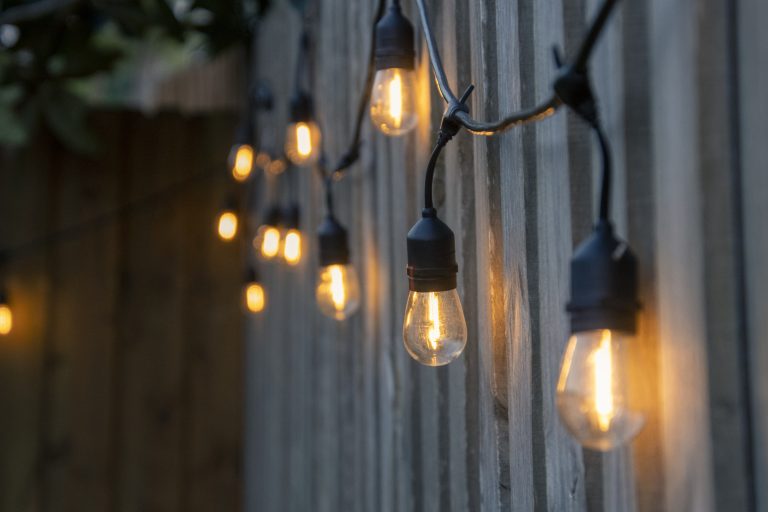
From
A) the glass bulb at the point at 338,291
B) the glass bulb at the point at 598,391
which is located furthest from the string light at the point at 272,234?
the glass bulb at the point at 598,391

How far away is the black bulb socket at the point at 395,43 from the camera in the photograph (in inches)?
48.4

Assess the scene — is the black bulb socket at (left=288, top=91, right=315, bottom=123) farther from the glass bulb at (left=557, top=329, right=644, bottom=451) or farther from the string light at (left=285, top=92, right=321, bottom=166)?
the glass bulb at (left=557, top=329, right=644, bottom=451)

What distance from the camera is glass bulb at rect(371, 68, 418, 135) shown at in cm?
123

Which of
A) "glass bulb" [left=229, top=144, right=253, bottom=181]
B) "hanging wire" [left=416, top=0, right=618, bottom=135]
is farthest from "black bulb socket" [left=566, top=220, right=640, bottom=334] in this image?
"glass bulb" [left=229, top=144, right=253, bottom=181]

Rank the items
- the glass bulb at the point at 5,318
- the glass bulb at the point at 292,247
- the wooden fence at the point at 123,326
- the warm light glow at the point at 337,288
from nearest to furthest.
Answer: the warm light glow at the point at 337,288 → the glass bulb at the point at 292,247 → the glass bulb at the point at 5,318 → the wooden fence at the point at 123,326

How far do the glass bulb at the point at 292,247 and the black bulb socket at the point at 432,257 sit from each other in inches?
47.6

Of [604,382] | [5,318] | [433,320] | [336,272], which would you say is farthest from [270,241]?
[604,382]

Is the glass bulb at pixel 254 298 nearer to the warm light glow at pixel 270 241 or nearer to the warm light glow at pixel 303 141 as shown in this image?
the warm light glow at pixel 270 241

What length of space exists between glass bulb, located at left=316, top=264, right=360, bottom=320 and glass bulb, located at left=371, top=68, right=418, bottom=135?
1.43 ft

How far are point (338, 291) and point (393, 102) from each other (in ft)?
1.57

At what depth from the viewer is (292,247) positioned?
2188 millimetres

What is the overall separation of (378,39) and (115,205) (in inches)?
112

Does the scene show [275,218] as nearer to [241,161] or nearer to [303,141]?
[241,161]

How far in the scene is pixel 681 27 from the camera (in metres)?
0.64
